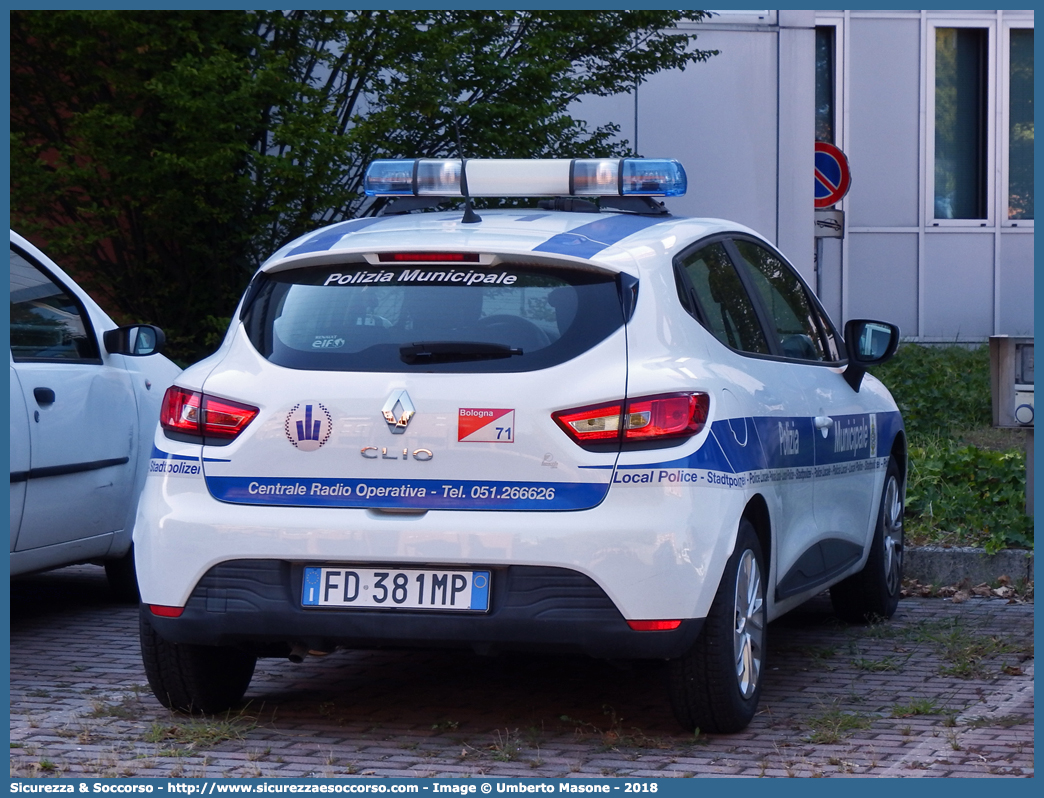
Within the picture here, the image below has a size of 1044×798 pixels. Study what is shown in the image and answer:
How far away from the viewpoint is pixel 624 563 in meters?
4.43

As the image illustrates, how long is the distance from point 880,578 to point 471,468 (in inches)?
119

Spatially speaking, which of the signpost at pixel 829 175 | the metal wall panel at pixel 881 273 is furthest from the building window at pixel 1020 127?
the signpost at pixel 829 175

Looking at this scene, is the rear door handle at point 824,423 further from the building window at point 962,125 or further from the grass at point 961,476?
the building window at point 962,125

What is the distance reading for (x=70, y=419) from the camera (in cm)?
661

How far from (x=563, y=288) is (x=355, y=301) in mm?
648

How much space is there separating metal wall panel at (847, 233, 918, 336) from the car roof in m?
14.6

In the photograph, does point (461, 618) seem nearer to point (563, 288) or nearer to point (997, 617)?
point (563, 288)

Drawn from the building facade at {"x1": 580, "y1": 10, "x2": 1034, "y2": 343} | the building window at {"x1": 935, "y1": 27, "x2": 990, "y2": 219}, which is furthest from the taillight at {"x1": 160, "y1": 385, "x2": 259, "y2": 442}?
the building window at {"x1": 935, "y1": 27, "x2": 990, "y2": 219}

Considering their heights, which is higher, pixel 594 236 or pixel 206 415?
pixel 594 236

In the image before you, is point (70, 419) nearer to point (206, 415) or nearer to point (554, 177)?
point (206, 415)

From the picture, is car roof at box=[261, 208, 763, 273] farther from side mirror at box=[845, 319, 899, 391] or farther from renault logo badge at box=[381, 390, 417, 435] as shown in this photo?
side mirror at box=[845, 319, 899, 391]

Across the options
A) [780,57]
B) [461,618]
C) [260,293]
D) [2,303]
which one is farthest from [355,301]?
[780,57]

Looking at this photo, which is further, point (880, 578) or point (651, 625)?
point (880, 578)

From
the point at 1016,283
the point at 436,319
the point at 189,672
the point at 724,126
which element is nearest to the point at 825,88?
the point at 1016,283
